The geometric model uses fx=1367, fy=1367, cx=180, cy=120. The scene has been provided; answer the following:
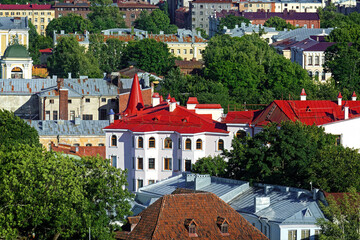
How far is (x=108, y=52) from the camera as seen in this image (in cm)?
16112

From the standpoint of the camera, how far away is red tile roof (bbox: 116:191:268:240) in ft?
192

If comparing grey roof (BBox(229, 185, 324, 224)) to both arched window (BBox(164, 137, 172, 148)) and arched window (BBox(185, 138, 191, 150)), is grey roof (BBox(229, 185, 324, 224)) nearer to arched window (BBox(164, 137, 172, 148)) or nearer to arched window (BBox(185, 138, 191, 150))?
arched window (BBox(185, 138, 191, 150))

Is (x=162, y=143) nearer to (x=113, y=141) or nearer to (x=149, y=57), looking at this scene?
(x=113, y=141)

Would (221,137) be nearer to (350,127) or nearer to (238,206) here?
(350,127)

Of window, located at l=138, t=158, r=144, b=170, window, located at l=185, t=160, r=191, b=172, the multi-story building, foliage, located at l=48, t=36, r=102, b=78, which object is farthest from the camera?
the multi-story building

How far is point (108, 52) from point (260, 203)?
3808 inches

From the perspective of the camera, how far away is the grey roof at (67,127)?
336 feet

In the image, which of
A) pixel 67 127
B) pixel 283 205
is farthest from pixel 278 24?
pixel 283 205

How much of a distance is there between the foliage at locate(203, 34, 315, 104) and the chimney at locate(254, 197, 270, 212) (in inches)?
1956

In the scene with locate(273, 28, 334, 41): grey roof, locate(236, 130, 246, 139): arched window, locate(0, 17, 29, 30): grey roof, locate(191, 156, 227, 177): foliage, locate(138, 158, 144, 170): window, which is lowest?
locate(138, 158, 144, 170): window

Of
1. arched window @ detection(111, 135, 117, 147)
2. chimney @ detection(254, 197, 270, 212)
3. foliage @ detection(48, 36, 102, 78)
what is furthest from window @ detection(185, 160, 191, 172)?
foliage @ detection(48, 36, 102, 78)

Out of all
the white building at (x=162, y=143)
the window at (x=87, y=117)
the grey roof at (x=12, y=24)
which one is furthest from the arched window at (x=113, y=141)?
the grey roof at (x=12, y=24)

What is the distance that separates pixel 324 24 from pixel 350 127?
11563 centimetres

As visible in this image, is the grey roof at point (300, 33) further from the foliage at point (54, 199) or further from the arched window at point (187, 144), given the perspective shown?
the foliage at point (54, 199)
